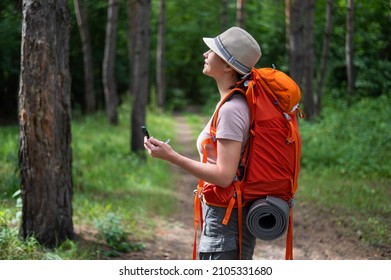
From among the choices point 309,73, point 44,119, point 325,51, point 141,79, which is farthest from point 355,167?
point 309,73

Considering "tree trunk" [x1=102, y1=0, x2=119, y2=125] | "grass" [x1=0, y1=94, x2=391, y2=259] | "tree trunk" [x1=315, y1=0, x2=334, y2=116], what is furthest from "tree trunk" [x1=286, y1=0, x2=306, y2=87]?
"tree trunk" [x1=102, y1=0, x2=119, y2=125]

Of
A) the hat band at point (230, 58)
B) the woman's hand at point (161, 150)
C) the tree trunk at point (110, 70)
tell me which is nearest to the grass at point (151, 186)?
the woman's hand at point (161, 150)

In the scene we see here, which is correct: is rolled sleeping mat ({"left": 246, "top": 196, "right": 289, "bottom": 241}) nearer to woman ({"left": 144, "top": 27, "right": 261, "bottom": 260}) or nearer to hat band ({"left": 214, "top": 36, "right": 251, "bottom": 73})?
woman ({"left": 144, "top": 27, "right": 261, "bottom": 260})

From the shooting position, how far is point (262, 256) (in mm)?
6121

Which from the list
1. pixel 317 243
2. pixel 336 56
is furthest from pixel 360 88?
pixel 317 243

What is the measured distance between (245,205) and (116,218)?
374cm

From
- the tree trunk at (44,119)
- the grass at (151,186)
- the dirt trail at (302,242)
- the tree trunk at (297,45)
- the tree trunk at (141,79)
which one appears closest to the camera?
the tree trunk at (44,119)

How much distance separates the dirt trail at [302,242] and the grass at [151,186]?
12cm

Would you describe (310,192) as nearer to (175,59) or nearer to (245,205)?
(245,205)

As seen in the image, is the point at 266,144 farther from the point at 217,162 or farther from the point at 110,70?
the point at 110,70

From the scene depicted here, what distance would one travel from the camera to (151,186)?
923 cm

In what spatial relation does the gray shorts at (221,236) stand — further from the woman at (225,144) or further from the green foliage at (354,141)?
the green foliage at (354,141)

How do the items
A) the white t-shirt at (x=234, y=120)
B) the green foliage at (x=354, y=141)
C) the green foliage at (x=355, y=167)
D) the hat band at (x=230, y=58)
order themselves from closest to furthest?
the white t-shirt at (x=234, y=120), the hat band at (x=230, y=58), the green foliage at (x=355, y=167), the green foliage at (x=354, y=141)

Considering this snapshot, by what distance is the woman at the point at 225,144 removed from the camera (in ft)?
8.91
